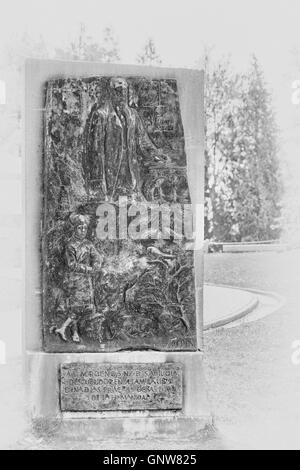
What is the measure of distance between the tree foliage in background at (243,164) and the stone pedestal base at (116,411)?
16.1 m

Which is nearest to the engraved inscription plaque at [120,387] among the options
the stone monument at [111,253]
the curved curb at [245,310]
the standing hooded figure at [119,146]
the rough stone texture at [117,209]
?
the stone monument at [111,253]

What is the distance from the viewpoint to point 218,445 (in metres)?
5.62

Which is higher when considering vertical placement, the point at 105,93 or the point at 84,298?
the point at 105,93

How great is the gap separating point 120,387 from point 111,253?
→ 110 centimetres

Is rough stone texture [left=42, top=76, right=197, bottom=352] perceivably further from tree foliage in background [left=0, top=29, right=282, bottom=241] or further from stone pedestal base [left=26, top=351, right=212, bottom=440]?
tree foliage in background [left=0, top=29, right=282, bottom=241]

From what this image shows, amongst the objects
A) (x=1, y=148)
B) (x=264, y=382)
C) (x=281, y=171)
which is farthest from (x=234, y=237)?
(x=264, y=382)

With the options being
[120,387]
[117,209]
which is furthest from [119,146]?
[120,387]

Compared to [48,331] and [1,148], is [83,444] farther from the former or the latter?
[1,148]

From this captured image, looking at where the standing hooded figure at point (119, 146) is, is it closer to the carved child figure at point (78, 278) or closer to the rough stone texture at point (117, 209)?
the rough stone texture at point (117, 209)

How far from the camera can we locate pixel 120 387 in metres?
5.73

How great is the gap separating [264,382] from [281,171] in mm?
15312

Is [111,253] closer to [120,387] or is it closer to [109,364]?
[109,364]

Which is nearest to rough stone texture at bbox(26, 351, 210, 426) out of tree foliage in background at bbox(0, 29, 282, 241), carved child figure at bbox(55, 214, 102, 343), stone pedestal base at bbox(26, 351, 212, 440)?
stone pedestal base at bbox(26, 351, 212, 440)

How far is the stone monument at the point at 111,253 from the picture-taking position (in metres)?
5.68
